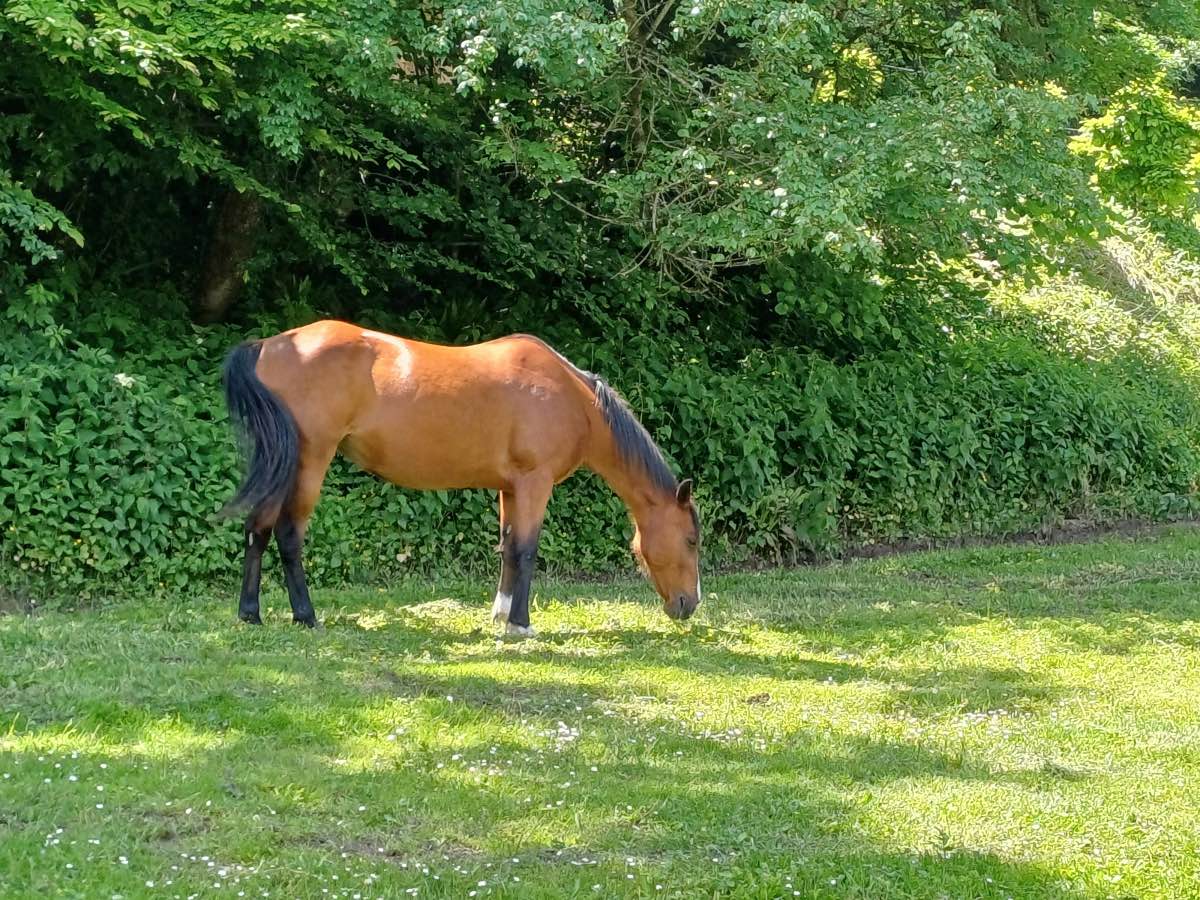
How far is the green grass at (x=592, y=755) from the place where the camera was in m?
4.12

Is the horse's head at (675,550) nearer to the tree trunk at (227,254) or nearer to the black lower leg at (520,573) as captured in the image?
the black lower leg at (520,573)

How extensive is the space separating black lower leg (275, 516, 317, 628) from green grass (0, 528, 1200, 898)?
0.46 ft

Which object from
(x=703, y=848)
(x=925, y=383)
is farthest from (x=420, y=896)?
(x=925, y=383)

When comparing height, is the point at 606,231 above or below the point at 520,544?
above

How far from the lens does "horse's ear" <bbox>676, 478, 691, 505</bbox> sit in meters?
8.00

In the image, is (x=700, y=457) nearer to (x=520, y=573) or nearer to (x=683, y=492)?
(x=683, y=492)

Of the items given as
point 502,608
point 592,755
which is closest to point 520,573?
point 502,608

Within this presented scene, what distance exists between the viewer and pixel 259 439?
23.7 feet

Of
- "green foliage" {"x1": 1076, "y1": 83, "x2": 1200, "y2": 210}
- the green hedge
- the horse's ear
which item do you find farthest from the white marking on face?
"green foliage" {"x1": 1076, "y1": 83, "x2": 1200, "y2": 210}

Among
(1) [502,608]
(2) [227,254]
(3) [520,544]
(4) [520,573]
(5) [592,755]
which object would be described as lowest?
(5) [592,755]

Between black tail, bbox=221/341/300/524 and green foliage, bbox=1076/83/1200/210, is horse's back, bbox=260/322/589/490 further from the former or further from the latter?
green foliage, bbox=1076/83/1200/210

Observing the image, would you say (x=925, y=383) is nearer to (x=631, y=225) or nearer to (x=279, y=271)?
(x=631, y=225)

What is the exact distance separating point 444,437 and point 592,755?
116 inches

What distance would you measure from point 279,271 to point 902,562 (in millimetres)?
5611
